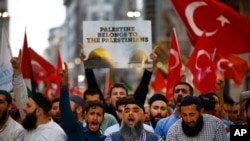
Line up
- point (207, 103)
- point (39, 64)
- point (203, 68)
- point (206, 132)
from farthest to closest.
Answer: point (39, 64)
point (203, 68)
point (207, 103)
point (206, 132)

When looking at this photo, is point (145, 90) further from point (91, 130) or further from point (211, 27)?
point (211, 27)

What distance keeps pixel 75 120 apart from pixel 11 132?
A: 0.84 metres

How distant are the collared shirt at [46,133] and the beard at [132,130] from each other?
77 cm

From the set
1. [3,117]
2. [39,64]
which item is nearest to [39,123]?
[3,117]

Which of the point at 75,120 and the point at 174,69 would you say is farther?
the point at 174,69

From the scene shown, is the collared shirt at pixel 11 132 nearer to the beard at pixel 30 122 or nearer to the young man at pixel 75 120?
the beard at pixel 30 122

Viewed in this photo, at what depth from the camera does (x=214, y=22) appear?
53.5 feet

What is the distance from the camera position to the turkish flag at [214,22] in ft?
53.5

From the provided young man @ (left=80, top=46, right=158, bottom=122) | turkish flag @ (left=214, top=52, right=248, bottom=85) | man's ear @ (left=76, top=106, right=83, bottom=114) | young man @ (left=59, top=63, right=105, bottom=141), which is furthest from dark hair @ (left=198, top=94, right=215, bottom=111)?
Result: turkish flag @ (left=214, top=52, right=248, bottom=85)

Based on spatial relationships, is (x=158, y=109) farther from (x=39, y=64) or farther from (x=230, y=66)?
(x=39, y=64)

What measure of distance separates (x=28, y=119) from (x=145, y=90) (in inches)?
91.8

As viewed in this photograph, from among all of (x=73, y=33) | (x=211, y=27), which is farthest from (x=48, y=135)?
(x=73, y=33)

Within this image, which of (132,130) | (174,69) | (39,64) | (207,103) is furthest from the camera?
(39,64)

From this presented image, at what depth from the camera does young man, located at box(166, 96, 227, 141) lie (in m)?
10.4
